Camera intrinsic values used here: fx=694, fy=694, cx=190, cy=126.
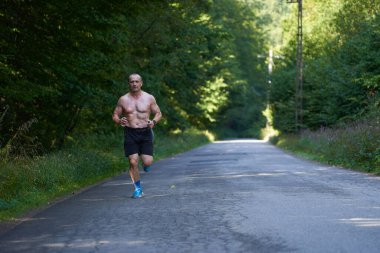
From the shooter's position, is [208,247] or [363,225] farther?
[363,225]

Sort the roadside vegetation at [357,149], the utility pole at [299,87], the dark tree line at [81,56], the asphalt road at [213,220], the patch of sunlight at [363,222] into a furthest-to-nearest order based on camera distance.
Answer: the utility pole at [299,87], the roadside vegetation at [357,149], the dark tree line at [81,56], the patch of sunlight at [363,222], the asphalt road at [213,220]

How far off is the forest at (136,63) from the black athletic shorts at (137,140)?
2.15m

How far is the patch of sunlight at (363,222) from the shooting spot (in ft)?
25.4

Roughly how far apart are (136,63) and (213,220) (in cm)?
1893

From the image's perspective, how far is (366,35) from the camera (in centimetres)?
2925

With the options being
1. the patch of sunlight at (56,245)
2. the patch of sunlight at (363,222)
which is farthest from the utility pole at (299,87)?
the patch of sunlight at (56,245)

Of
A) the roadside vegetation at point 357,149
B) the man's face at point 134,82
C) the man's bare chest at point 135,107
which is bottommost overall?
the roadside vegetation at point 357,149

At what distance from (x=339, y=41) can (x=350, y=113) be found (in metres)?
15.2

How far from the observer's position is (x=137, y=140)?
11.9m

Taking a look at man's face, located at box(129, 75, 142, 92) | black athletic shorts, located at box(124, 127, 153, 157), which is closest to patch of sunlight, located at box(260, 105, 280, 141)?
black athletic shorts, located at box(124, 127, 153, 157)

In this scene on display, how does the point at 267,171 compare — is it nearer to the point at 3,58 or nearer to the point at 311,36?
the point at 3,58

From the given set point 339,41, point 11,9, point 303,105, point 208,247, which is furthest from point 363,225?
point 339,41

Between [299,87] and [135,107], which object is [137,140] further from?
[299,87]

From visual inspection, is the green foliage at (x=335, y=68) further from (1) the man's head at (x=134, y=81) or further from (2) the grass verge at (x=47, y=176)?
(1) the man's head at (x=134, y=81)
